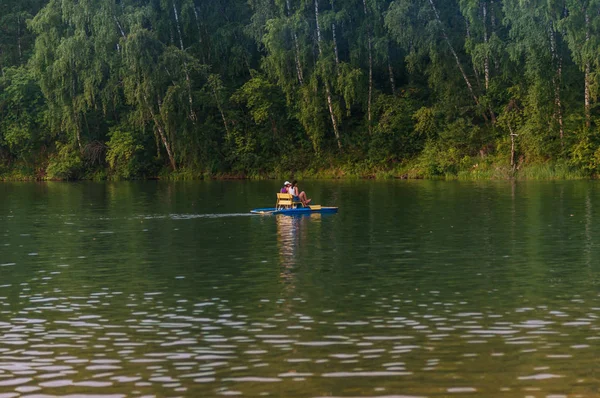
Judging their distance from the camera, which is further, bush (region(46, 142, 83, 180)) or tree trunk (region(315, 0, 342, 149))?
bush (region(46, 142, 83, 180))

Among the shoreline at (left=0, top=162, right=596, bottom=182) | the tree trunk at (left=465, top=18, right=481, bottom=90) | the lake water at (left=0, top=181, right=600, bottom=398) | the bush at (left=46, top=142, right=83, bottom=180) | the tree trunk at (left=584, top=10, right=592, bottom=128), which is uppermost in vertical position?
the tree trunk at (left=465, top=18, right=481, bottom=90)

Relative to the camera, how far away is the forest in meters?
68.1

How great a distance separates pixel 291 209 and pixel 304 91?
3680 centimetres

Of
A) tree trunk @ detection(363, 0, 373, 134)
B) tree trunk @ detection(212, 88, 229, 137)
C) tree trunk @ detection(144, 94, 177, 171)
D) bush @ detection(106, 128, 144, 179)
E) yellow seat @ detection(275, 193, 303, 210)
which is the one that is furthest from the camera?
bush @ detection(106, 128, 144, 179)

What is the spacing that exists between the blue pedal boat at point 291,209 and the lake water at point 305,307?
140 inches

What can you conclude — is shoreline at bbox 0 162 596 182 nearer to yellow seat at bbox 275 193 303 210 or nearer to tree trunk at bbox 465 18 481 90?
tree trunk at bbox 465 18 481 90

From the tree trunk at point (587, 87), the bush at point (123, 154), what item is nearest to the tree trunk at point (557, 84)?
the tree trunk at point (587, 87)

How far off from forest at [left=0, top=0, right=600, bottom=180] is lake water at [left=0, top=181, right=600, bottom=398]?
109 ft

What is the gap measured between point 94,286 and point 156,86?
2241 inches

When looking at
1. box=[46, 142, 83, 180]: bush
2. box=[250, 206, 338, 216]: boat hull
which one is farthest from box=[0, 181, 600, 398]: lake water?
box=[46, 142, 83, 180]: bush

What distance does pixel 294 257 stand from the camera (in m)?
25.0

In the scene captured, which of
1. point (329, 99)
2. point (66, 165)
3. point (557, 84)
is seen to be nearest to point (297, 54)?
point (329, 99)

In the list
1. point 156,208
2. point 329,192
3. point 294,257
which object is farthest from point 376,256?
point 329,192

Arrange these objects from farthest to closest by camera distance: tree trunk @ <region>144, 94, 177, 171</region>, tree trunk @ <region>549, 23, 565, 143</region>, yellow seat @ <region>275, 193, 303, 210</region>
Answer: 1. tree trunk @ <region>144, 94, 177, 171</region>
2. tree trunk @ <region>549, 23, 565, 143</region>
3. yellow seat @ <region>275, 193, 303, 210</region>
